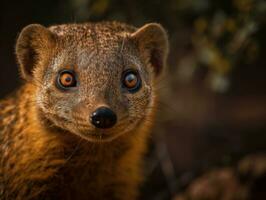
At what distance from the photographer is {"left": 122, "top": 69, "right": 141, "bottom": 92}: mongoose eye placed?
421 centimetres

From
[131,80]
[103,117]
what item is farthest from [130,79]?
[103,117]

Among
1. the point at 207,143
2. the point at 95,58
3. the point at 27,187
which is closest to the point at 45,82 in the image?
the point at 95,58

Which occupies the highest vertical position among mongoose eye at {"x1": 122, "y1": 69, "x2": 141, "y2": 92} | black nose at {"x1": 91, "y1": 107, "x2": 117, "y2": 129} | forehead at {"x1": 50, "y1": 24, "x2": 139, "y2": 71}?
forehead at {"x1": 50, "y1": 24, "x2": 139, "y2": 71}

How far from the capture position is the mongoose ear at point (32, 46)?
4.44m

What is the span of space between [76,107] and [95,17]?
2913 mm

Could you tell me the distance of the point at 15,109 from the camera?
15.7ft

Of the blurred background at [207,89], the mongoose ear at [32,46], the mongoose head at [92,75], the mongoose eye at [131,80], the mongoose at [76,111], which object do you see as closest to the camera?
the mongoose head at [92,75]

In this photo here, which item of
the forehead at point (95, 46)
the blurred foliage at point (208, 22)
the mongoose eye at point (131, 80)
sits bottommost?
the mongoose eye at point (131, 80)

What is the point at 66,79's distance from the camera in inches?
163

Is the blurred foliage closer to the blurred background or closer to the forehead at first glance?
the blurred background

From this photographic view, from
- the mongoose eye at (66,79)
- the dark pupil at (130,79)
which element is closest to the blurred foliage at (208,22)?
the dark pupil at (130,79)

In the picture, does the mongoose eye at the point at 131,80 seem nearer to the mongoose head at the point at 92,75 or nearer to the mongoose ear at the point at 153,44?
the mongoose head at the point at 92,75

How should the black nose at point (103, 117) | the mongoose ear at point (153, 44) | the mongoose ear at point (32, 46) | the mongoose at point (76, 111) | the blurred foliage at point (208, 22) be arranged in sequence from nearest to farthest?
1. the black nose at point (103, 117)
2. the mongoose at point (76, 111)
3. the mongoose ear at point (32, 46)
4. the mongoose ear at point (153, 44)
5. the blurred foliage at point (208, 22)

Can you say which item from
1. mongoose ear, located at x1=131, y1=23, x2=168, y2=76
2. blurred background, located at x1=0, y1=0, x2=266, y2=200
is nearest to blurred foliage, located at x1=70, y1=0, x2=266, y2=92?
blurred background, located at x1=0, y1=0, x2=266, y2=200
